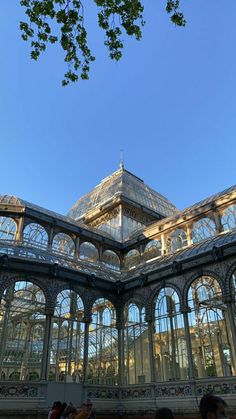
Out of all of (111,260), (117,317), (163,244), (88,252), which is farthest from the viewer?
(111,260)

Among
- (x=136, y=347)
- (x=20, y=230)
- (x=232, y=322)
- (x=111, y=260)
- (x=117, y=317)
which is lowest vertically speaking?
(x=136, y=347)

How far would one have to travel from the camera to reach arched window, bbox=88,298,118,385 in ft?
73.2

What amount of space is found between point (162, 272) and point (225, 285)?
182 inches

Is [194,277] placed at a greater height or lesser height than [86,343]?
greater

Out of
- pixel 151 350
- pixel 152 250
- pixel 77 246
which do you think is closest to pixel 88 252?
pixel 77 246

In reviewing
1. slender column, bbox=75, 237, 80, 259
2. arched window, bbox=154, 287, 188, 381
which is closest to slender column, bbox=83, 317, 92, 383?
arched window, bbox=154, 287, 188, 381

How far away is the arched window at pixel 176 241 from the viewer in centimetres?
2725

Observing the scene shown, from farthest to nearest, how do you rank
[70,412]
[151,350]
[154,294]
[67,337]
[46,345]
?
[154,294], [151,350], [67,337], [46,345], [70,412]

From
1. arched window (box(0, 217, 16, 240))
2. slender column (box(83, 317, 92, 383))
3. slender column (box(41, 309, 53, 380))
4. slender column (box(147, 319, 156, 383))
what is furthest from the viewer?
arched window (box(0, 217, 16, 240))

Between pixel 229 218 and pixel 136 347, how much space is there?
1058 centimetres

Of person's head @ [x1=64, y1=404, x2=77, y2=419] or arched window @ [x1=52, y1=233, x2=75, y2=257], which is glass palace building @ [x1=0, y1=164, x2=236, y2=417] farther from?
person's head @ [x1=64, y1=404, x2=77, y2=419]

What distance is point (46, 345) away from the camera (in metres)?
20.1

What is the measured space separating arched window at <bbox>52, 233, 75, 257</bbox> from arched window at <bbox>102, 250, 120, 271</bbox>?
316 centimetres

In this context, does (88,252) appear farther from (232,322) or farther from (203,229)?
(232,322)
